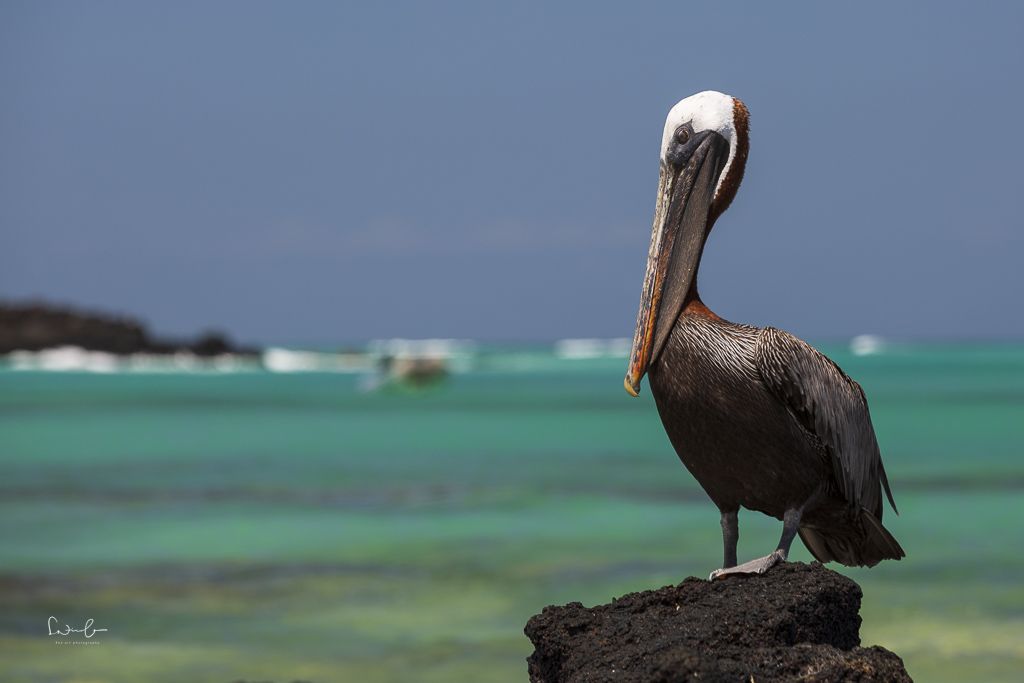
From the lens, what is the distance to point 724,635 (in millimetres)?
3508

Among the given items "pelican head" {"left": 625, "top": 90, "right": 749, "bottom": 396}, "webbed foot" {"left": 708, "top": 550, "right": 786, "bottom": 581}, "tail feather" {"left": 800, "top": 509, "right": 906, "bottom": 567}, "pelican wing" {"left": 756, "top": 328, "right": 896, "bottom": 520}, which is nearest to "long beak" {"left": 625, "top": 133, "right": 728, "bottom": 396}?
"pelican head" {"left": 625, "top": 90, "right": 749, "bottom": 396}

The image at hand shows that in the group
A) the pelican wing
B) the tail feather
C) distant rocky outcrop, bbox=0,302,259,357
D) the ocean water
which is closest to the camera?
the pelican wing

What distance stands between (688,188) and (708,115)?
0.20m

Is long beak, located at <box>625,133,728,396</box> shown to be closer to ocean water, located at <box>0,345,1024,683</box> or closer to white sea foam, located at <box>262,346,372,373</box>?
ocean water, located at <box>0,345,1024,683</box>

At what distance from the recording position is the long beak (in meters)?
3.69

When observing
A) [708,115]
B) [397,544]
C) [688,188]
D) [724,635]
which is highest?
[397,544]

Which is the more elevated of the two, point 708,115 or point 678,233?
point 708,115

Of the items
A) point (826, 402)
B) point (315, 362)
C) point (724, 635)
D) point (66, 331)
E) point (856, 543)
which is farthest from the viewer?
point (315, 362)

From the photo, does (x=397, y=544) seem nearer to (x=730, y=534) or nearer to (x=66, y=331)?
(x=730, y=534)

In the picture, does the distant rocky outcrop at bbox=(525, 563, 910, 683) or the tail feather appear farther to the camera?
the tail feather

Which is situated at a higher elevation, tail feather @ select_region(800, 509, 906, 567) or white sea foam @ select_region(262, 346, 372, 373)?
white sea foam @ select_region(262, 346, 372, 373)

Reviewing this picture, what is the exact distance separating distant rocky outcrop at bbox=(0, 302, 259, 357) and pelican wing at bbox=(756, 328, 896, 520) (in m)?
48.2

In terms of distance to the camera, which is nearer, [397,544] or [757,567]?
[757,567]

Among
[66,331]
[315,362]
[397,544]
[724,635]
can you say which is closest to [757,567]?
[724,635]
